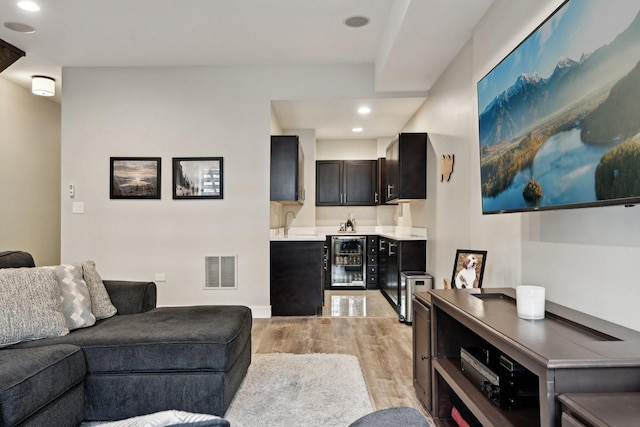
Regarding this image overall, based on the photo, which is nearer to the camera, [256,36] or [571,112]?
[571,112]

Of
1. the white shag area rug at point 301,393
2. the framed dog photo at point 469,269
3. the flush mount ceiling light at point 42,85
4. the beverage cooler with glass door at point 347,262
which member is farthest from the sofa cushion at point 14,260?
the beverage cooler with glass door at point 347,262

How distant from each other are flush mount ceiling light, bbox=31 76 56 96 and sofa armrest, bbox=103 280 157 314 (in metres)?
3.22

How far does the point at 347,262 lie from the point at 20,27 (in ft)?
16.5

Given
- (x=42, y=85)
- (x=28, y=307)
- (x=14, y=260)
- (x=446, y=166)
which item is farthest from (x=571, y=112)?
(x=42, y=85)

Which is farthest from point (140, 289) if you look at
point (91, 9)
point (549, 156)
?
point (549, 156)

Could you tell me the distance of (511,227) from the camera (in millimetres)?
2451

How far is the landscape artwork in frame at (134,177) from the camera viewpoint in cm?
457

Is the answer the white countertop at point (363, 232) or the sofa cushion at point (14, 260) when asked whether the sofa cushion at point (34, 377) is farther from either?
the white countertop at point (363, 232)

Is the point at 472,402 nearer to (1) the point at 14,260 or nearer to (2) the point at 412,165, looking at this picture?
(1) the point at 14,260

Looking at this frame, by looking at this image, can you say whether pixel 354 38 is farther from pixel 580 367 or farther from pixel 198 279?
pixel 580 367

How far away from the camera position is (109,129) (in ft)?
15.0

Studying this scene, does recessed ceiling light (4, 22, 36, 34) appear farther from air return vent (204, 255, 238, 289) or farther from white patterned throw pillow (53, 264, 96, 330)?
air return vent (204, 255, 238, 289)

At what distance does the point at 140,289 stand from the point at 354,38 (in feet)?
9.37

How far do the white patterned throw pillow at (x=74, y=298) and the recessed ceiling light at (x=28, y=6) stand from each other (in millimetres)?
2200
